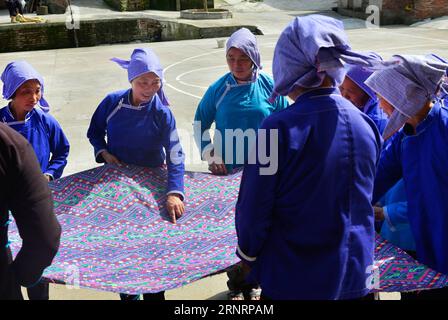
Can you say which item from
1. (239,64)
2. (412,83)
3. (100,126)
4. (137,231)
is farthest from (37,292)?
(412,83)

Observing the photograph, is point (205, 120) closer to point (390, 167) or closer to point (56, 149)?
point (56, 149)

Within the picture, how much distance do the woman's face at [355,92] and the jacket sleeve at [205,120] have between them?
1.15 meters

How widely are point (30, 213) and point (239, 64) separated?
231 cm

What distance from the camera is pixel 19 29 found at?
20938 mm

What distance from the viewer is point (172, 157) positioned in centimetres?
368

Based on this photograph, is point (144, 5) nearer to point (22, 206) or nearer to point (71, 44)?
point (71, 44)

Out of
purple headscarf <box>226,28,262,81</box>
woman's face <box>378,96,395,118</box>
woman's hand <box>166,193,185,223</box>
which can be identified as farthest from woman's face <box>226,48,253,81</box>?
woman's face <box>378,96,395,118</box>

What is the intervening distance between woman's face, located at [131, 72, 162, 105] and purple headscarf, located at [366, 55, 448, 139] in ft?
5.20

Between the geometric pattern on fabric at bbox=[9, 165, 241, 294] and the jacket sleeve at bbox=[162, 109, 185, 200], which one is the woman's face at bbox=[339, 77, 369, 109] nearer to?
the geometric pattern on fabric at bbox=[9, 165, 241, 294]

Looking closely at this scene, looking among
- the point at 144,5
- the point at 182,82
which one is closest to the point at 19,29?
the point at 144,5

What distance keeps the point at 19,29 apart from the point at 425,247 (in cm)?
2086

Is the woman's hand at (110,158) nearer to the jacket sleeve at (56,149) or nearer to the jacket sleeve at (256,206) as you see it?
the jacket sleeve at (56,149)

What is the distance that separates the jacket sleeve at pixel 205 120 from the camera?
4.15 m

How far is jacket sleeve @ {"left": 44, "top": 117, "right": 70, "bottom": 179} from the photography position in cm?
385
